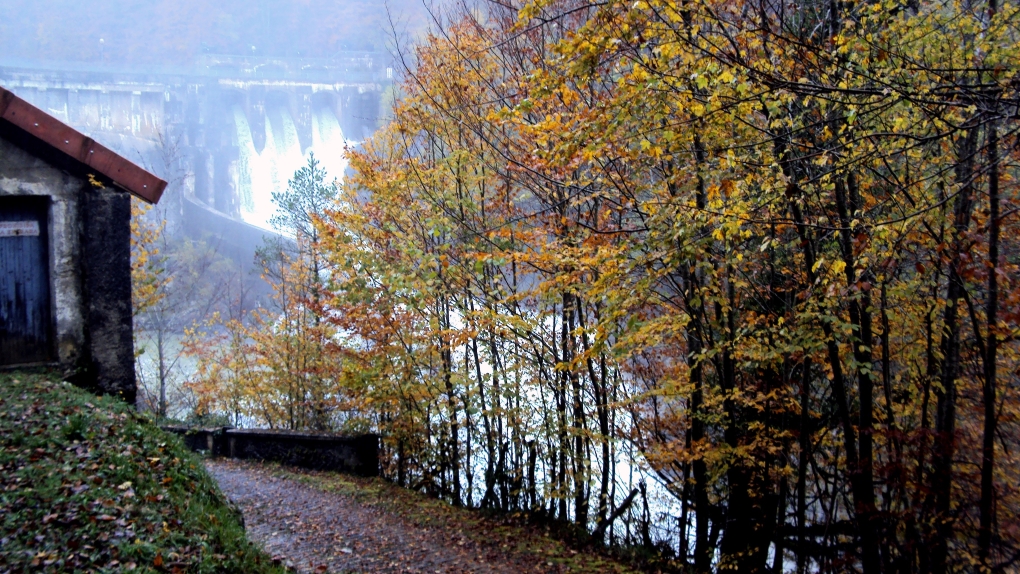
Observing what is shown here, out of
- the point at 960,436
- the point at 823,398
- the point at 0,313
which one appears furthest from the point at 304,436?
the point at 960,436

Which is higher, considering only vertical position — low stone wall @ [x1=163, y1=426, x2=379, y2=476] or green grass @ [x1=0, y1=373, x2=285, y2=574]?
green grass @ [x1=0, y1=373, x2=285, y2=574]

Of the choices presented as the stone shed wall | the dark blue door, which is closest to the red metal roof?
the stone shed wall

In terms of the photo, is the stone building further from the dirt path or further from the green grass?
the dirt path

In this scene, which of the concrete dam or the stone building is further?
the concrete dam

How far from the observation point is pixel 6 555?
3.58 metres

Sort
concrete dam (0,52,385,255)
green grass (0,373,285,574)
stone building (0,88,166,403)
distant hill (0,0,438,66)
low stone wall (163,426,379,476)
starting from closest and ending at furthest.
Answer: green grass (0,373,285,574) < stone building (0,88,166,403) < low stone wall (163,426,379,476) < concrete dam (0,52,385,255) < distant hill (0,0,438,66)

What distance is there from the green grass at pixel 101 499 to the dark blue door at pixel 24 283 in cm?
132

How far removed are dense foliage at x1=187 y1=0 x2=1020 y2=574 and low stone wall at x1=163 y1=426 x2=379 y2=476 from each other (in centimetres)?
74

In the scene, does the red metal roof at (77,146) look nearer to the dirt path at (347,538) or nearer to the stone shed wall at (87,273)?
the stone shed wall at (87,273)

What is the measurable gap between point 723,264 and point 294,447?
9.72 meters

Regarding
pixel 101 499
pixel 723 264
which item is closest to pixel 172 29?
pixel 723 264

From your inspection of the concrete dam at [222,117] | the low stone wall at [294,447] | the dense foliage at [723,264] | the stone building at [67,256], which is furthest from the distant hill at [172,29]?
the stone building at [67,256]

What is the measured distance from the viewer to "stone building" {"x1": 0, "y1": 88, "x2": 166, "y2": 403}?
745 cm

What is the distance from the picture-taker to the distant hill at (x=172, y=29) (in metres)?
48.7
